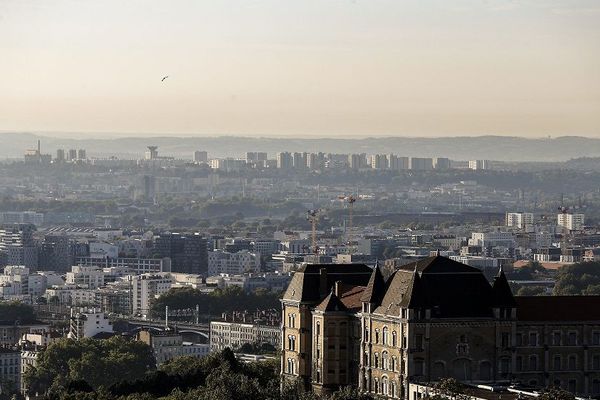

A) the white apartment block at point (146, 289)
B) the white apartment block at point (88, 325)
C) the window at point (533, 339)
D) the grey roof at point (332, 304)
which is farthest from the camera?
the white apartment block at point (146, 289)

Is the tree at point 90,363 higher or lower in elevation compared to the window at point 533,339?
lower

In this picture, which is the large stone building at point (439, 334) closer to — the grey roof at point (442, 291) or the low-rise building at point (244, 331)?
the grey roof at point (442, 291)

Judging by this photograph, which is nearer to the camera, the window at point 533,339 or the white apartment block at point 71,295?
the window at point 533,339

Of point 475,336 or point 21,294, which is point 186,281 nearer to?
point 21,294

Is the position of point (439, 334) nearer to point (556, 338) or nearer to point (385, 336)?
point (385, 336)

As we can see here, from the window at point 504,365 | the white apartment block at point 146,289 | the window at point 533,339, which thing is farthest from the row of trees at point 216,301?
the window at point 504,365

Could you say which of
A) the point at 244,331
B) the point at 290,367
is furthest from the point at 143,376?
the point at 244,331
